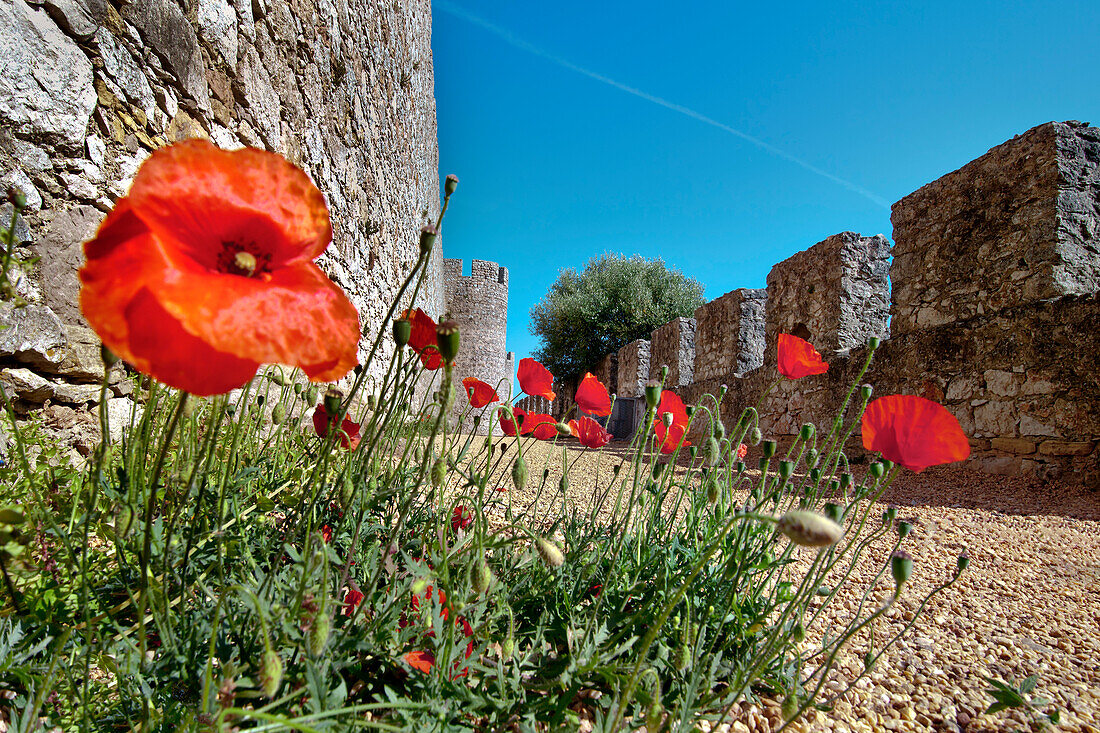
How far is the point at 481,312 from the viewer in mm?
14922

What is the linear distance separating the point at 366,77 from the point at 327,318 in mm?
4571

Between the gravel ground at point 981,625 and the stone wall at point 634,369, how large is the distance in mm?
8632

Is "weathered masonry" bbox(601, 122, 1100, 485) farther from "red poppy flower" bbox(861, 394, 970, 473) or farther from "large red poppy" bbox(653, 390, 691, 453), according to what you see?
"red poppy flower" bbox(861, 394, 970, 473)

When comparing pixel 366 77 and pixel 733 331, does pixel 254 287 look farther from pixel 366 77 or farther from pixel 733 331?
pixel 733 331

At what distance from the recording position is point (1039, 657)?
5.22 feet

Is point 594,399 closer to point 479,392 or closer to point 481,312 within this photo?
point 479,392

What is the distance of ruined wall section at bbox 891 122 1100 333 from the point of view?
13.8ft

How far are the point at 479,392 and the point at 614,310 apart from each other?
1732 centimetres

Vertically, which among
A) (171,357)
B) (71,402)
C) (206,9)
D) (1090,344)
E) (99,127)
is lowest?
(71,402)

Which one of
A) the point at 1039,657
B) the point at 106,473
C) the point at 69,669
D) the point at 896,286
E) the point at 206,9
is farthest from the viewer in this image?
the point at 896,286

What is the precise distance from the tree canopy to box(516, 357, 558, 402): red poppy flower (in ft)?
53.6

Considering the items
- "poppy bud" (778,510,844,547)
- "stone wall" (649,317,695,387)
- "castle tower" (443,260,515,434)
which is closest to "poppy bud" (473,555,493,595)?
"poppy bud" (778,510,844,547)

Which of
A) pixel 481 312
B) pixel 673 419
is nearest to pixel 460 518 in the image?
pixel 673 419

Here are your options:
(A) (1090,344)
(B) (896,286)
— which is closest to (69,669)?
(A) (1090,344)
